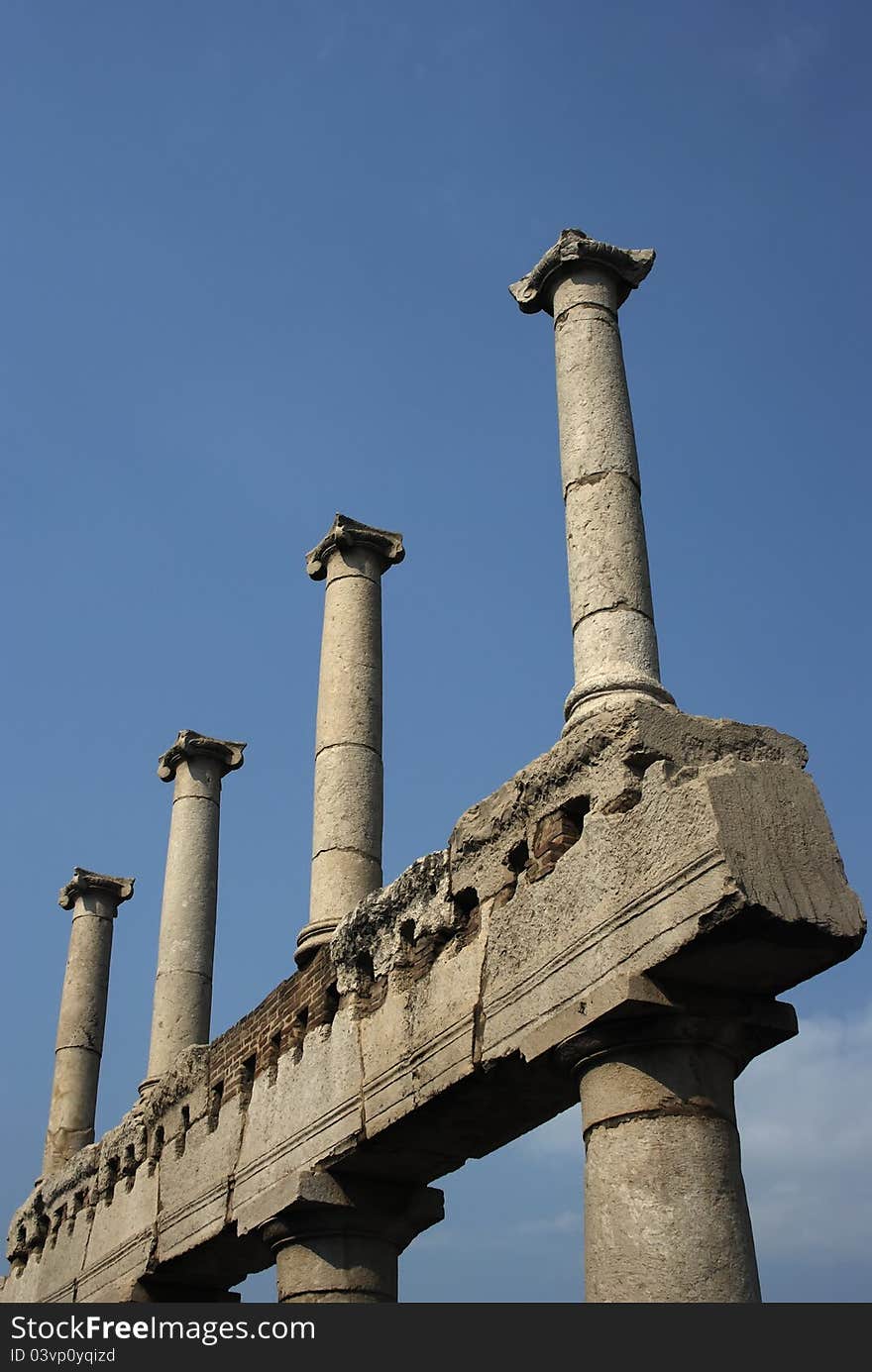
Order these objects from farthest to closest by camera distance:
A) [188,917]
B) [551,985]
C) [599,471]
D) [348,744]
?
[188,917]
[348,744]
[599,471]
[551,985]

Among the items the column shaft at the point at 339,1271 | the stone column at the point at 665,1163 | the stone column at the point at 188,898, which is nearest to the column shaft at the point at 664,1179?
the stone column at the point at 665,1163

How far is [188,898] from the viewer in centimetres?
1427

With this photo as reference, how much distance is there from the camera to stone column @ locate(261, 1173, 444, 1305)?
921 cm

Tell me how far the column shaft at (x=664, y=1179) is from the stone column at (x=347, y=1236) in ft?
8.60

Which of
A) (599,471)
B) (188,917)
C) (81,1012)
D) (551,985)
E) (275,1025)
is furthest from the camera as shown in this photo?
(81,1012)

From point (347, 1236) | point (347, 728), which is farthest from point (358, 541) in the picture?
point (347, 1236)

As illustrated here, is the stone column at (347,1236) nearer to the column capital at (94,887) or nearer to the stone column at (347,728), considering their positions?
the stone column at (347,728)

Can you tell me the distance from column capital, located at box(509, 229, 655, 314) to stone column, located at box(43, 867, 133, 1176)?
9129 millimetres

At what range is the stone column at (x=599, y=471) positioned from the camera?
849 centimetres

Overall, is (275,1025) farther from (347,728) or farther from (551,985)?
(551,985)

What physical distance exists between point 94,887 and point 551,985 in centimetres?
1017

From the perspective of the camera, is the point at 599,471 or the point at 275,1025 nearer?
the point at 599,471
